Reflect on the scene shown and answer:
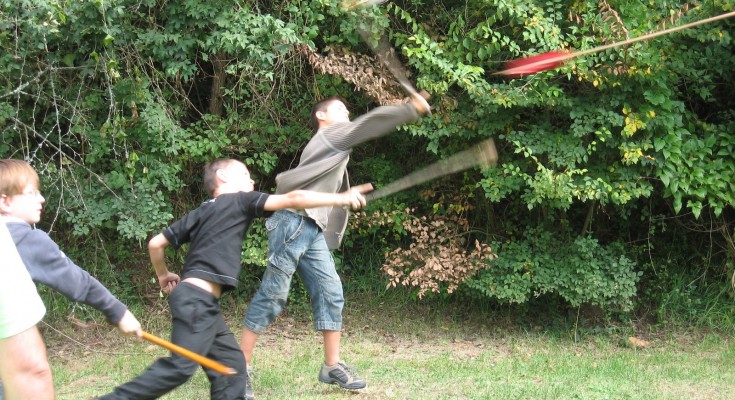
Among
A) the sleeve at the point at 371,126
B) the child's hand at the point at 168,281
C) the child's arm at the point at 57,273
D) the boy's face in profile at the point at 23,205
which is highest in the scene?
the sleeve at the point at 371,126

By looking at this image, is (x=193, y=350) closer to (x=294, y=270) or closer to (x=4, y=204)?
(x=4, y=204)

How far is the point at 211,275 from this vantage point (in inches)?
160

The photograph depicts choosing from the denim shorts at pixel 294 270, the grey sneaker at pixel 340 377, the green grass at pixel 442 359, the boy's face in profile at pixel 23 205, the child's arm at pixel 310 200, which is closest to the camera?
the boy's face in profile at pixel 23 205

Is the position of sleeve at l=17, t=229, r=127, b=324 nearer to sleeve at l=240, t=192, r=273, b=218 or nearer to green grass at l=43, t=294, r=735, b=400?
sleeve at l=240, t=192, r=273, b=218

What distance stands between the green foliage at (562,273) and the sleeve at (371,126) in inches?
121

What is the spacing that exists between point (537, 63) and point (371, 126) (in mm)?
1578

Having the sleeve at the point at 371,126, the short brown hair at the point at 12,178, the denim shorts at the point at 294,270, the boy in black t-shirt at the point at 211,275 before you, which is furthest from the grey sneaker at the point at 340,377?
the short brown hair at the point at 12,178

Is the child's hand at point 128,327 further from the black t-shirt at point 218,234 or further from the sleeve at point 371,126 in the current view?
the sleeve at point 371,126

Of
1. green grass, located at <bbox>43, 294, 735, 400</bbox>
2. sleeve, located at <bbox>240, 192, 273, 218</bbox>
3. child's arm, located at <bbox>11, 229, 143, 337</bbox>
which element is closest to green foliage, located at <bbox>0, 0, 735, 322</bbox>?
green grass, located at <bbox>43, 294, 735, 400</bbox>

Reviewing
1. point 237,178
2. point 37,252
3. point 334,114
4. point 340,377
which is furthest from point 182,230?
point 340,377

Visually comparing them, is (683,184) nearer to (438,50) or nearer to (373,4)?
(438,50)

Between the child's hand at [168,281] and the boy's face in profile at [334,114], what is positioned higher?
the boy's face in profile at [334,114]

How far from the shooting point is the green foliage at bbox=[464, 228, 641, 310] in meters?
7.20

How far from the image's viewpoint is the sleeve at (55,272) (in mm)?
3467
